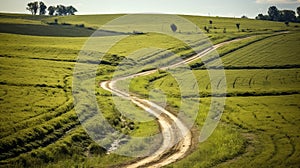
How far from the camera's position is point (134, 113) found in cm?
4875

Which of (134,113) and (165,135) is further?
(134,113)

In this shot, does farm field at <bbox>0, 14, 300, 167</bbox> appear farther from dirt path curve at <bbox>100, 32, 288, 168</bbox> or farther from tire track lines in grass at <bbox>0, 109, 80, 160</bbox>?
dirt path curve at <bbox>100, 32, 288, 168</bbox>

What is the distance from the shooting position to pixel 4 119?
3575 centimetres

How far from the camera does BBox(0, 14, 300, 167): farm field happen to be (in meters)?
31.7

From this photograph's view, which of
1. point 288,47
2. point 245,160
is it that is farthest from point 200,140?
point 288,47

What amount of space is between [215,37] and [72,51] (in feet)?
205

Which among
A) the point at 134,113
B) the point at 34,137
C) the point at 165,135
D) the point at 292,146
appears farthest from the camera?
the point at 134,113

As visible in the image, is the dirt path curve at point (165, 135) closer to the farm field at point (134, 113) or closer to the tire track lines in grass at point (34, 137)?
the farm field at point (134, 113)

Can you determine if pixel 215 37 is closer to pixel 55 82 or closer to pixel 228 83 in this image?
pixel 228 83

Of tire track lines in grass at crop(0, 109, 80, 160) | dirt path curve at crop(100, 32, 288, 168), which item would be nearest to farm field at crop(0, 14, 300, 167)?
tire track lines in grass at crop(0, 109, 80, 160)

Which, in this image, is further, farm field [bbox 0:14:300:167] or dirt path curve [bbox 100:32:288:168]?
dirt path curve [bbox 100:32:288:168]

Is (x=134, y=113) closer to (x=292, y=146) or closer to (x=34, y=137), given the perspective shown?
(x=34, y=137)

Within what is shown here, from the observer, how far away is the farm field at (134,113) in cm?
3166

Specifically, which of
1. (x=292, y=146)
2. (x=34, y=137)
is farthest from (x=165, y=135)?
(x=34, y=137)
